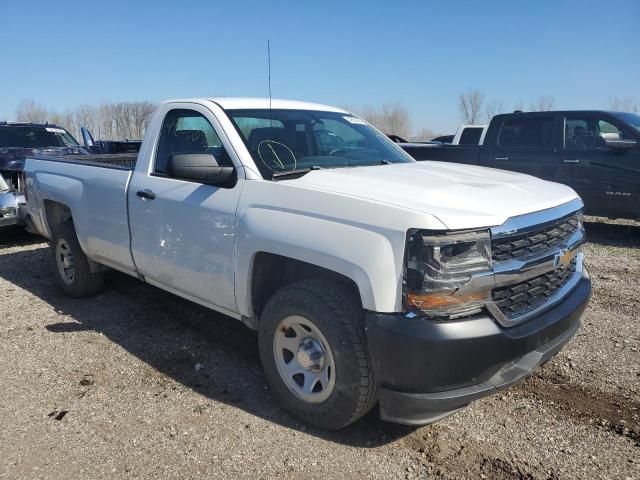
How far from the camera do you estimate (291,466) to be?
8.87 feet

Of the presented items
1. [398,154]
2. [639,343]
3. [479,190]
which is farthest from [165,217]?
[639,343]

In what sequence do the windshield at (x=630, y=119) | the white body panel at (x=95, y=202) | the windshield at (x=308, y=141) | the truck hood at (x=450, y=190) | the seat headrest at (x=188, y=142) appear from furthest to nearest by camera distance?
the windshield at (x=630, y=119) → the white body panel at (x=95, y=202) → the seat headrest at (x=188, y=142) → the windshield at (x=308, y=141) → the truck hood at (x=450, y=190)

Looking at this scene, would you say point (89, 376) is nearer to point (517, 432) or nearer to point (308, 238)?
point (308, 238)

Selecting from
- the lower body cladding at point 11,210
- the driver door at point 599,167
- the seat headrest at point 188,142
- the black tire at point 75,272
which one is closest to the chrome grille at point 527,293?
the seat headrest at point 188,142

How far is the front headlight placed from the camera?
2.39 metres

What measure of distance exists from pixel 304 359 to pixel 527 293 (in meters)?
1.29

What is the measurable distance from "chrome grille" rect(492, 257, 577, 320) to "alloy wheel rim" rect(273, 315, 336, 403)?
3.11ft

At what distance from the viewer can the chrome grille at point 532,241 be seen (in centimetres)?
253

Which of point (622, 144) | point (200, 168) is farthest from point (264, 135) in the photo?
point (622, 144)

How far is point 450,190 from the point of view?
2.82 metres

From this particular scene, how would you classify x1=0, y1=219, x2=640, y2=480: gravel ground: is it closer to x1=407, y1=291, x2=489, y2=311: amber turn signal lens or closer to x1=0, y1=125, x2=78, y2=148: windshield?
x1=407, y1=291, x2=489, y2=311: amber turn signal lens

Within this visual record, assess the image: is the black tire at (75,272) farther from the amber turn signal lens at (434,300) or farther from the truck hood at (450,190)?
the amber turn signal lens at (434,300)

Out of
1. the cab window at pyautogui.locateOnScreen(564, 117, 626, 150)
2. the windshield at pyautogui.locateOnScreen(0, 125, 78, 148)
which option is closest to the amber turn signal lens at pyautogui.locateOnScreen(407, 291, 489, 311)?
the cab window at pyautogui.locateOnScreen(564, 117, 626, 150)

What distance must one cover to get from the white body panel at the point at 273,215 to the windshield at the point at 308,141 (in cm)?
12
